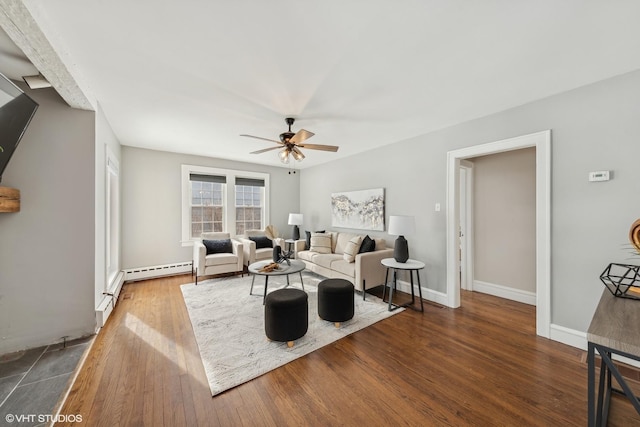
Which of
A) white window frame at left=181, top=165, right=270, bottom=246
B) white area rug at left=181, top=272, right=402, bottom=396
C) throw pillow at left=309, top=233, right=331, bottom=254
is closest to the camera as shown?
white area rug at left=181, top=272, right=402, bottom=396

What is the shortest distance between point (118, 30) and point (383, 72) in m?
1.97

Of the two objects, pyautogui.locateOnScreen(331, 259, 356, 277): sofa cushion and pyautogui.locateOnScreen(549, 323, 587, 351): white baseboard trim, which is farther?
pyautogui.locateOnScreen(331, 259, 356, 277): sofa cushion

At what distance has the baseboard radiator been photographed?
4.52 meters

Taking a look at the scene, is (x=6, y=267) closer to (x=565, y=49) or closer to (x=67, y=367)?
(x=67, y=367)

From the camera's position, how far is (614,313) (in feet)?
4.22

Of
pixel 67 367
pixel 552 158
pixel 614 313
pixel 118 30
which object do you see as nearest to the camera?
pixel 614 313

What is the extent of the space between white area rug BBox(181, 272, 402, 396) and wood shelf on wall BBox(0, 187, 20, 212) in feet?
6.49

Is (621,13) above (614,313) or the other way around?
above

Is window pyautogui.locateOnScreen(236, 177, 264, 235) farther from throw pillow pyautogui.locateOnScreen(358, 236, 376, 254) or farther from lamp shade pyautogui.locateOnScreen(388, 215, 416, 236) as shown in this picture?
lamp shade pyautogui.locateOnScreen(388, 215, 416, 236)

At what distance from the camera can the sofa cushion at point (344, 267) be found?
3836 millimetres

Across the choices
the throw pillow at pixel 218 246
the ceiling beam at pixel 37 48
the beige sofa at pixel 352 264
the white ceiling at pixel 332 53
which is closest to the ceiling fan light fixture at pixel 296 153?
the white ceiling at pixel 332 53

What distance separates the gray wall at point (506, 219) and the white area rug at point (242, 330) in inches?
76.5

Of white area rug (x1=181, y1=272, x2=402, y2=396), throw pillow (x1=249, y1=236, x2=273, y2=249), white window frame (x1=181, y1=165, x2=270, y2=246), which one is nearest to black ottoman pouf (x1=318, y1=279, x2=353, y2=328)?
white area rug (x1=181, y1=272, x2=402, y2=396)

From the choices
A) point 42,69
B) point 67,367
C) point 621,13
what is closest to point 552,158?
point 621,13
